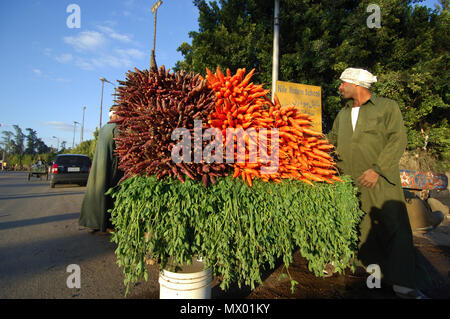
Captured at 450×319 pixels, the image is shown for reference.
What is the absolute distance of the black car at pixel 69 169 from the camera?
9.36 m

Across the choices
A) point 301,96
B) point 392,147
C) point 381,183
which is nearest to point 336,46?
point 301,96

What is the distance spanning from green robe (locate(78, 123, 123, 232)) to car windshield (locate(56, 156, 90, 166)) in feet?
24.2

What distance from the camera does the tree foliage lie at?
725 cm

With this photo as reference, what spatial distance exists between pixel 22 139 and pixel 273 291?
294 feet

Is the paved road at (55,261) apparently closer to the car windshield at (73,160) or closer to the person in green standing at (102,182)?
the person in green standing at (102,182)

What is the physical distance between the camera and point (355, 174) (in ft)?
7.45

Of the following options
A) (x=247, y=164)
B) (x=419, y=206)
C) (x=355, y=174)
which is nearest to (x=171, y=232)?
(x=247, y=164)

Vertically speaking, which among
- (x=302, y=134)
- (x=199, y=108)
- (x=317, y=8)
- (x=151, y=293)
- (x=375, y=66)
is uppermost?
(x=317, y=8)

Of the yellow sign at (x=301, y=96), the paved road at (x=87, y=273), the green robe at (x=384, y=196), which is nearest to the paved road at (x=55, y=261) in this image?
the paved road at (x=87, y=273)

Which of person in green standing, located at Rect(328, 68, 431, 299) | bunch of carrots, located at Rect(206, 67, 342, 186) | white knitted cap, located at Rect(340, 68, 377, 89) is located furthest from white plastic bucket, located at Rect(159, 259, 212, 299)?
white knitted cap, located at Rect(340, 68, 377, 89)

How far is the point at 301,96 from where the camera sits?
5.42 m

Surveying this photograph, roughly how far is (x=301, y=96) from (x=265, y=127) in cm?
405

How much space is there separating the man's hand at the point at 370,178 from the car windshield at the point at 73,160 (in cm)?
1050
